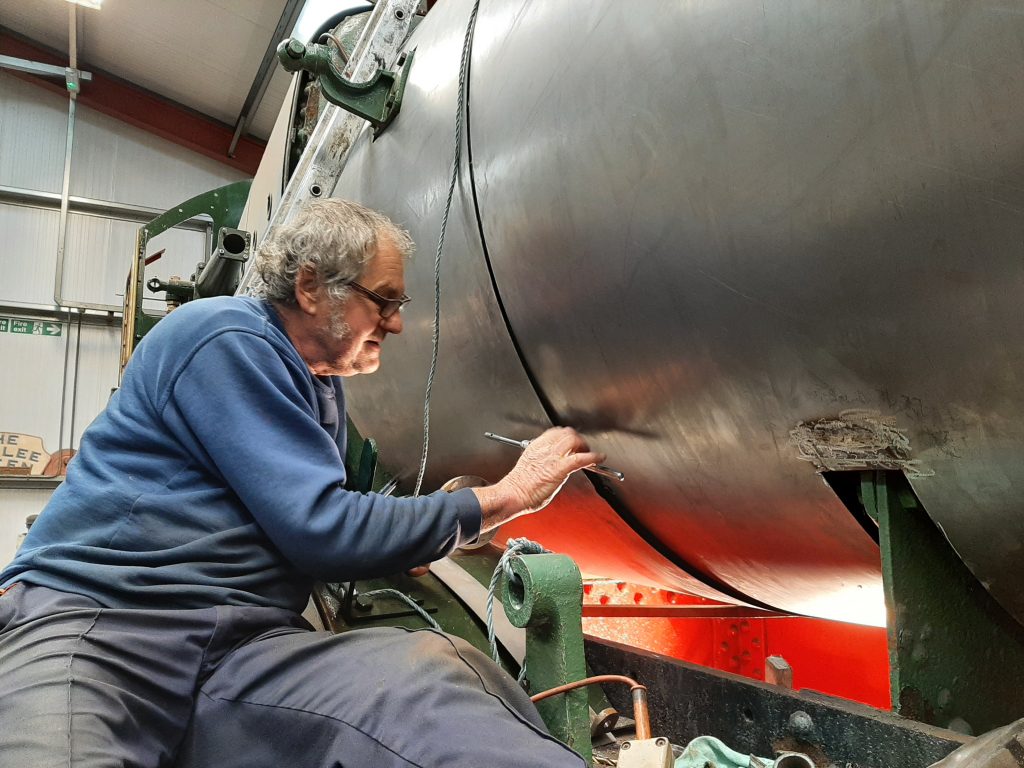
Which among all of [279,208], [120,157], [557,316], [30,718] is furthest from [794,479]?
[120,157]

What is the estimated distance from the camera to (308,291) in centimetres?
117

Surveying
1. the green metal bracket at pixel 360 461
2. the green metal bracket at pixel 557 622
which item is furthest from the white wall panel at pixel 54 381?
the green metal bracket at pixel 557 622

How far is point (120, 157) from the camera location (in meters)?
8.16

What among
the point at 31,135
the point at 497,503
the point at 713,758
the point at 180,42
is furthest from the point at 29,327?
the point at 713,758

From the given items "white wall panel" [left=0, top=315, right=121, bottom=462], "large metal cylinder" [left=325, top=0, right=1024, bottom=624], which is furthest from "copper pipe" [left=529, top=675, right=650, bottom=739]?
"white wall panel" [left=0, top=315, right=121, bottom=462]

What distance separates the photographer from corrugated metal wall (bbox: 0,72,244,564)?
7.41 metres

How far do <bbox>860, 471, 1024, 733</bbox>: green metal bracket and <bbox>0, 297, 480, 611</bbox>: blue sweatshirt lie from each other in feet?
1.76

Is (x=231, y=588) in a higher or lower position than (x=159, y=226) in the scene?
lower

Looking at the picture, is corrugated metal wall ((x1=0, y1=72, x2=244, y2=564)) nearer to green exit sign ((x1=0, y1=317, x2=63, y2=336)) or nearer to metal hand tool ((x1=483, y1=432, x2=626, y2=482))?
green exit sign ((x1=0, y1=317, x2=63, y2=336))

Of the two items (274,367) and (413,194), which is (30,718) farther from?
(413,194)

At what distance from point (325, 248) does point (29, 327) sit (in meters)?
7.77

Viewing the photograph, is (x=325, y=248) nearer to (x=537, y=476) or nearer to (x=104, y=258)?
(x=537, y=476)

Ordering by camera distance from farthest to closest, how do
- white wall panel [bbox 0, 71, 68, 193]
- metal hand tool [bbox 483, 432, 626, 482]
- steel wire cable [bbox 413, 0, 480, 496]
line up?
white wall panel [bbox 0, 71, 68, 193] < steel wire cable [bbox 413, 0, 480, 496] < metal hand tool [bbox 483, 432, 626, 482]

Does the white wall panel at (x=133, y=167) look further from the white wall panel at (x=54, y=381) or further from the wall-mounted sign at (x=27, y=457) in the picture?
the wall-mounted sign at (x=27, y=457)
